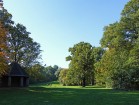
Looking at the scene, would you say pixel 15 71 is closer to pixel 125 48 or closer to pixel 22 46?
pixel 22 46

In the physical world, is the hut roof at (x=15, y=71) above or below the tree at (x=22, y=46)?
below

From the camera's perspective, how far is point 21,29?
59.2 metres

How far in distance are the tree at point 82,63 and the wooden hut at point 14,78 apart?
19.6m

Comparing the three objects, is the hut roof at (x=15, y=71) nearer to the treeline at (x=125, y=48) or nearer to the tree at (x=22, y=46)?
the tree at (x=22, y=46)

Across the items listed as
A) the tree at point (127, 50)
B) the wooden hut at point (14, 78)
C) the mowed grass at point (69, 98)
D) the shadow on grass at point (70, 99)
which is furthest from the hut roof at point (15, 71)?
the shadow on grass at point (70, 99)

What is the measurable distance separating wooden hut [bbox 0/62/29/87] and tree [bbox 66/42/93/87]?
19.6 meters

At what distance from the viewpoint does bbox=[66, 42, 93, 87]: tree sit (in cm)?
7031

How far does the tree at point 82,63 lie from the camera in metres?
70.3

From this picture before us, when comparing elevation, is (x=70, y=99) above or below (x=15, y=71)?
below

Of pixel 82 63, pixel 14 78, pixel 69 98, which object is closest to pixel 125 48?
pixel 14 78

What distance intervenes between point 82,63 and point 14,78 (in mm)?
22780

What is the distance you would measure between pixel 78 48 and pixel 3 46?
4446 centimetres

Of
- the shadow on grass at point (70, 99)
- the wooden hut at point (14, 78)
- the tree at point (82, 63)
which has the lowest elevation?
the shadow on grass at point (70, 99)

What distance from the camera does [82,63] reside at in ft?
232
